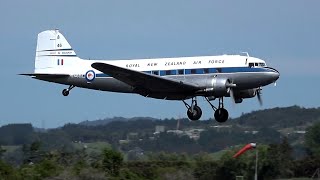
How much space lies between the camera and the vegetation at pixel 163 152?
67.8 m

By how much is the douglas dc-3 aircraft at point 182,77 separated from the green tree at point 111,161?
1396 cm

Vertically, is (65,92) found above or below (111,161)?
above

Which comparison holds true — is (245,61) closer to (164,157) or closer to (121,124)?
(164,157)

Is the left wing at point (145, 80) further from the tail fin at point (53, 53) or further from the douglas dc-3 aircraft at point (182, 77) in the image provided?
the tail fin at point (53, 53)

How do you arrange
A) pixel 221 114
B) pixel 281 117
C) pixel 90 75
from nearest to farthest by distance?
pixel 221 114 → pixel 90 75 → pixel 281 117

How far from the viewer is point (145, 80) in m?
49.5

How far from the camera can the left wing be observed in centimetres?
4866

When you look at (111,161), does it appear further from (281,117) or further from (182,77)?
(281,117)

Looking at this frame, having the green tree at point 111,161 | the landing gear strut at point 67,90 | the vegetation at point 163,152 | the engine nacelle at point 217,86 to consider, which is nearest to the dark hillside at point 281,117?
the vegetation at point 163,152

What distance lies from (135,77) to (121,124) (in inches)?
2697

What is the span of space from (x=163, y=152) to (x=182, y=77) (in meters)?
39.2

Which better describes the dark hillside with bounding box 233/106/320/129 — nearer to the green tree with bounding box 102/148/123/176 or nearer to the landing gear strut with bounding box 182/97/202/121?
the green tree with bounding box 102/148/123/176

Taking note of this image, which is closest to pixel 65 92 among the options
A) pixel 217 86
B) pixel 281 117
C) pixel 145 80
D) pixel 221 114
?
pixel 145 80

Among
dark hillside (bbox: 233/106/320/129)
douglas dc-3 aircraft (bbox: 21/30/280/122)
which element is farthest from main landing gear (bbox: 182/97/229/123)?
dark hillside (bbox: 233/106/320/129)
